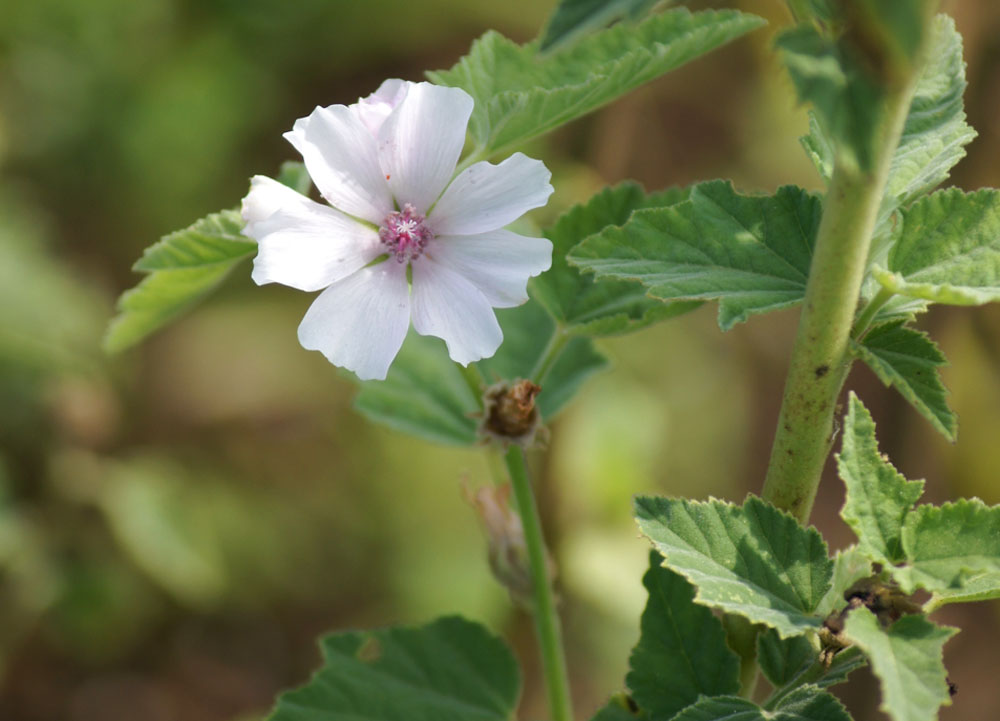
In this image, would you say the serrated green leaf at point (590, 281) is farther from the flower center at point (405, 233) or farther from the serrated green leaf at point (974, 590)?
the serrated green leaf at point (974, 590)

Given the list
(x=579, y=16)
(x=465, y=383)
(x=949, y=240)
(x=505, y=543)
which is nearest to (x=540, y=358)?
(x=465, y=383)

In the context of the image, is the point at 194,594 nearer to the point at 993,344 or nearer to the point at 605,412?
the point at 605,412

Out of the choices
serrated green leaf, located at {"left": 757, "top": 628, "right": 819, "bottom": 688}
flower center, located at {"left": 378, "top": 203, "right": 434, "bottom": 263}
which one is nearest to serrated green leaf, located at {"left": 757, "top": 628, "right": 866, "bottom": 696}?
serrated green leaf, located at {"left": 757, "top": 628, "right": 819, "bottom": 688}

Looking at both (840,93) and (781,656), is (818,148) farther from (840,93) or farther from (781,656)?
(781,656)

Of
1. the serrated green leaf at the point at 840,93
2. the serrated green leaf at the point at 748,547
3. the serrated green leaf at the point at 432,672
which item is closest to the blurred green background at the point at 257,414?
the serrated green leaf at the point at 432,672

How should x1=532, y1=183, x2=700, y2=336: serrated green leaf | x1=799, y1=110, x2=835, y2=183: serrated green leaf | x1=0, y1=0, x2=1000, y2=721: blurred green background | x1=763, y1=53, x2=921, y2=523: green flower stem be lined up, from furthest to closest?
x1=0, y1=0, x2=1000, y2=721: blurred green background, x1=532, y1=183, x2=700, y2=336: serrated green leaf, x1=799, y1=110, x2=835, y2=183: serrated green leaf, x1=763, y1=53, x2=921, y2=523: green flower stem

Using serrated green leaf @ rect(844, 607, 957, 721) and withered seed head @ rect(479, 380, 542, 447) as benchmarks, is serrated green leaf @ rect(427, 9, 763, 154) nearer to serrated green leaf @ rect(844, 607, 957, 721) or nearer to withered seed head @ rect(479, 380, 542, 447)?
withered seed head @ rect(479, 380, 542, 447)

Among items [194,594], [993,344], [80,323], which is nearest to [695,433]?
[993,344]
